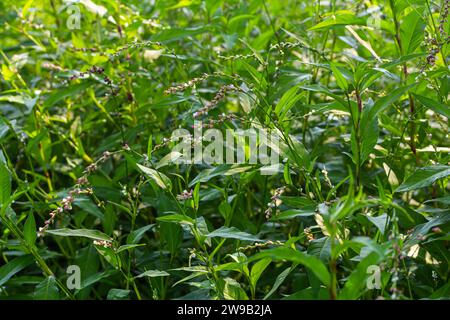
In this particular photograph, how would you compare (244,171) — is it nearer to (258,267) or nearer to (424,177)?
(258,267)

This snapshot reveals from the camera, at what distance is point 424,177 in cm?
139

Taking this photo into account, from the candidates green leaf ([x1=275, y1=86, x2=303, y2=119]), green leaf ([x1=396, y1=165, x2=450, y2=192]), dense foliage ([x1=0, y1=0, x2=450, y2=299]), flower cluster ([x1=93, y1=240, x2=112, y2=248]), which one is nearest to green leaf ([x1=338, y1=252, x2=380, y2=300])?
dense foliage ([x1=0, y1=0, x2=450, y2=299])

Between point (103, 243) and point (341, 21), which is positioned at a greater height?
point (341, 21)

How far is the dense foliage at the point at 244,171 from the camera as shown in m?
1.37

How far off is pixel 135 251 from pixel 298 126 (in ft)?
2.09

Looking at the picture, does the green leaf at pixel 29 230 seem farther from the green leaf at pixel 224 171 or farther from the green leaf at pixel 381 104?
the green leaf at pixel 381 104

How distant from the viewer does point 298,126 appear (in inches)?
82.5

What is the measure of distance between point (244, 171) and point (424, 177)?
408 mm

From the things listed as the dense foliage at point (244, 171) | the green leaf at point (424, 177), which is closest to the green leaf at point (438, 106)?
the dense foliage at point (244, 171)

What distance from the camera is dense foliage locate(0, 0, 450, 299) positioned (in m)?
1.37

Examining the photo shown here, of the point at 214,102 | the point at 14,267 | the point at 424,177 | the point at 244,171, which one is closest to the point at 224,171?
the point at 244,171

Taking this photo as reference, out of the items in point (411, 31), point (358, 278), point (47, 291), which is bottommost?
point (47, 291)
